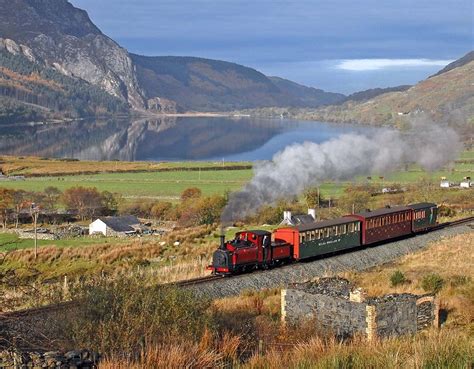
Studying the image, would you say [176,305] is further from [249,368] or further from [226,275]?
[226,275]

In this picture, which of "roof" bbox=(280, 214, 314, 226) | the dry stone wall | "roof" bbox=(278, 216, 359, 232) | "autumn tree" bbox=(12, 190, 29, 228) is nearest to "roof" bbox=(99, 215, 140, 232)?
"autumn tree" bbox=(12, 190, 29, 228)

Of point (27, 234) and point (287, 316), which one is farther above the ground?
point (287, 316)

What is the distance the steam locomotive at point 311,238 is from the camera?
35719 mm

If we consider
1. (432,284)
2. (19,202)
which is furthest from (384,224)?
(19,202)

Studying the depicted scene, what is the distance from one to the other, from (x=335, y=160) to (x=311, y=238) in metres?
17.3

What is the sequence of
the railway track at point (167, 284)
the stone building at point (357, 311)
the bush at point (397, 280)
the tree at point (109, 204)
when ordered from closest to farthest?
1. the railway track at point (167, 284)
2. the stone building at point (357, 311)
3. the bush at point (397, 280)
4. the tree at point (109, 204)

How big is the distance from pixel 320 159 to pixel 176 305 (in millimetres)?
36910

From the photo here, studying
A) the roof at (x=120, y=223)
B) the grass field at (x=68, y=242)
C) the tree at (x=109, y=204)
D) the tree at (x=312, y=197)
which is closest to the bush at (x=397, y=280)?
the grass field at (x=68, y=242)

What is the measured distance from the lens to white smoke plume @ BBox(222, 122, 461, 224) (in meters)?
49.0

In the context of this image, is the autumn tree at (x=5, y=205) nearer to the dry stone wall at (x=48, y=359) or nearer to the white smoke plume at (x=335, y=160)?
the white smoke plume at (x=335, y=160)

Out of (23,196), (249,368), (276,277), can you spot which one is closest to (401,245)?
(276,277)

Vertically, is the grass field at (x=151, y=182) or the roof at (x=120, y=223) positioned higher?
the roof at (x=120, y=223)

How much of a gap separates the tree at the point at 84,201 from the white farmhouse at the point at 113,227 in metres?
14.0

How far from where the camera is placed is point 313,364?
12570 mm
